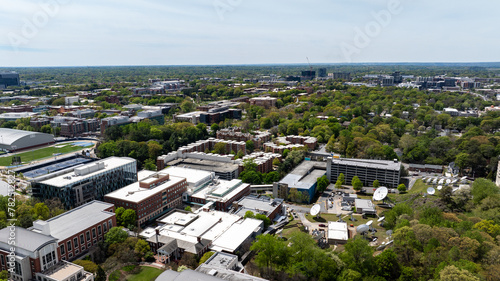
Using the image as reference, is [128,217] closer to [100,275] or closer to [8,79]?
[100,275]

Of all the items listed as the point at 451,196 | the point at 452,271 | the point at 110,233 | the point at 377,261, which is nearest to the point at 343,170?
the point at 451,196

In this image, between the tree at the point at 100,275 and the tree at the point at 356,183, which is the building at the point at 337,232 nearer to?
the tree at the point at 356,183

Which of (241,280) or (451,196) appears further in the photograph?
(451,196)

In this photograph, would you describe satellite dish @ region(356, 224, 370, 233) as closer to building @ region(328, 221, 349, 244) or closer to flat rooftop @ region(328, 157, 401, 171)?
building @ region(328, 221, 349, 244)

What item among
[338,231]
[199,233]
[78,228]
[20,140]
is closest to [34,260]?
[78,228]

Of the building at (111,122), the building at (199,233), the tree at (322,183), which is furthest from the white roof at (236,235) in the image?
the building at (111,122)

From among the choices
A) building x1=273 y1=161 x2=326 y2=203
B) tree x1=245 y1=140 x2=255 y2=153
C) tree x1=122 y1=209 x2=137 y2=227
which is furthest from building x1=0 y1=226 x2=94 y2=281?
tree x1=245 y1=140 x2=255 y2=153

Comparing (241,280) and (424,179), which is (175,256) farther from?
(424,179)
